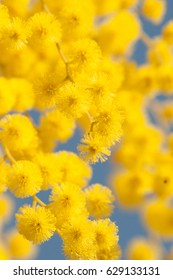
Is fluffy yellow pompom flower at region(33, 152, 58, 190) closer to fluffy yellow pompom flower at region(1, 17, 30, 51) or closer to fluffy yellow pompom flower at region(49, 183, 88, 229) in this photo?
fluffy yellow pompom flower at region(49, 183, 88, 229)

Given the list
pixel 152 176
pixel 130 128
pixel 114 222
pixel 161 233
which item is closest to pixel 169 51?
pixel 130 128

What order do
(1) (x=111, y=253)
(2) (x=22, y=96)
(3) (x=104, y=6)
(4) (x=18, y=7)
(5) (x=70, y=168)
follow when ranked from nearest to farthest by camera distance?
(1) (x=111, y=253) → (5) (x=70, y=168) → (2) (x=22, y=96) → (4) (x=18, y=7) → (3) (x=104, y=6)

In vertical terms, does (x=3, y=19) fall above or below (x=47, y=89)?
above

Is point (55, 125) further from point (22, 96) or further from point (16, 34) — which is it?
point (16, 34)

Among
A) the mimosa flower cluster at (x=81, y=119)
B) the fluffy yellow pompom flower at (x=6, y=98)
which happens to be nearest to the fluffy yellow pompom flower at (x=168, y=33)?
the mimosa flower cluster at (x=81, y=119)

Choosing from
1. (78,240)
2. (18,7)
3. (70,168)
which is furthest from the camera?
(18,7)

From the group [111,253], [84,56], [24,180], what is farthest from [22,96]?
[111,253]
